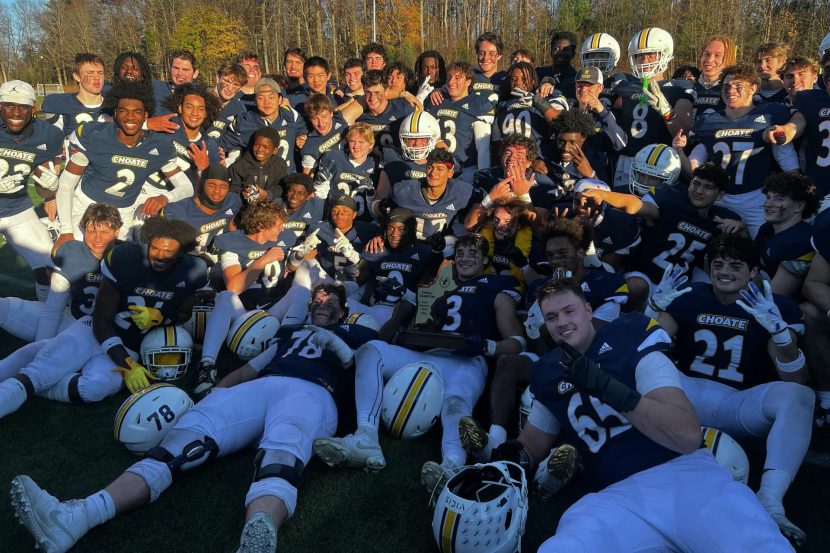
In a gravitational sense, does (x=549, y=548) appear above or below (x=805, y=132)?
Result: below

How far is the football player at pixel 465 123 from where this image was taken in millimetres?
7199

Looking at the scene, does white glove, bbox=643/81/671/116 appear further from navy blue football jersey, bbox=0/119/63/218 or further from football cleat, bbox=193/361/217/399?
navy blue football jersey, bbox=0/119/63/218

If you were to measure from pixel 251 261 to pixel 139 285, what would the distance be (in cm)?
131

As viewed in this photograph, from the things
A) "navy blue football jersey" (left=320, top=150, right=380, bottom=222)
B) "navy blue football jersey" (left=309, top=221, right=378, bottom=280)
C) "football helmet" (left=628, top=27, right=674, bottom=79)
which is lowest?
"navy blue football jersey" (left=309, top=221, right=378, bottom=280)

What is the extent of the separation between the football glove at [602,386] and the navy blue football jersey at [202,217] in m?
4.48

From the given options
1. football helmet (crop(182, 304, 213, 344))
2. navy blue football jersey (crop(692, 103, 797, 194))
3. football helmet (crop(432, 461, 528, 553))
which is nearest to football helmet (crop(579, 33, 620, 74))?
navy blue football jersey (crop(692, 103, 797, 194))

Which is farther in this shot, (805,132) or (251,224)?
(251,224)

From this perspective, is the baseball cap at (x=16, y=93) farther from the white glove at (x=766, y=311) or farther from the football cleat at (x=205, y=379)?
the white glove at (x=766, y=311)

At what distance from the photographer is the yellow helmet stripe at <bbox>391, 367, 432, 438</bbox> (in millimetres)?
4109

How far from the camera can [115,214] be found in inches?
215

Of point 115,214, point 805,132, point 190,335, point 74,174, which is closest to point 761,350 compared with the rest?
point 805,132

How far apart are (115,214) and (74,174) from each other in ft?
4.51

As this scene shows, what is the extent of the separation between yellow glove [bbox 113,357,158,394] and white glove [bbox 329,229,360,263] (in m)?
2.15

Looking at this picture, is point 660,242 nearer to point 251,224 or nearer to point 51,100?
point 251,224
